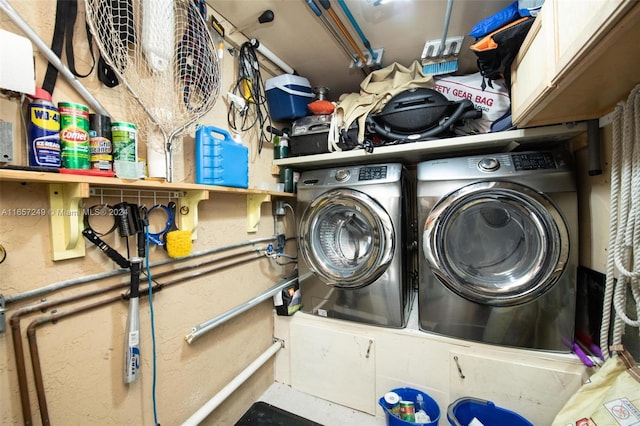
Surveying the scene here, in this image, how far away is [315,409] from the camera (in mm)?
1471

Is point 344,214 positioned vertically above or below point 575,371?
above

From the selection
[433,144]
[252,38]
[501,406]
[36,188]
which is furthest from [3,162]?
[501,406]

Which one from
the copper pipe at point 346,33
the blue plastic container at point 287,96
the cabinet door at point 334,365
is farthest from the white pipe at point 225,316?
the copper pipe at point 346,33

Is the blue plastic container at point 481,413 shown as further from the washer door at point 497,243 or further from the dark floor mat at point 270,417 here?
the dark floor mat at point 270,417

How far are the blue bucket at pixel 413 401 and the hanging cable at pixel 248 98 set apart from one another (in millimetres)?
1622

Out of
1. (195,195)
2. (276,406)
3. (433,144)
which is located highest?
(433,144)

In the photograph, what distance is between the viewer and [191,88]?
99 centimetres

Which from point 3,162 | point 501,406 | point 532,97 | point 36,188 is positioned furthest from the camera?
point 501,406

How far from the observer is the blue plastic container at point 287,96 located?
61.2 inches

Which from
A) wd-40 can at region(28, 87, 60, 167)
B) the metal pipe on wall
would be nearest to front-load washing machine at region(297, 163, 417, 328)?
the metal pipe on wall

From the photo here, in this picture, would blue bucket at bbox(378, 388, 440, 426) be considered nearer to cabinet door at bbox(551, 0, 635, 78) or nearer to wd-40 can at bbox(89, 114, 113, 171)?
cabinet door at bbox(551, 0, 635, 78)

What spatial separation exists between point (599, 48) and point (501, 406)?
1.47 metres

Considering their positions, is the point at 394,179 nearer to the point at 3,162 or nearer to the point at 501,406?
the point at 501,406

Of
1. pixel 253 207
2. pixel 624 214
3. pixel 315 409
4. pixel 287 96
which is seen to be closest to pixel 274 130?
pixel 287 96
